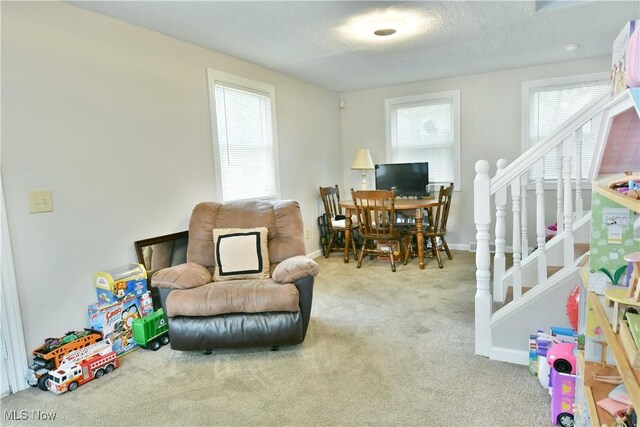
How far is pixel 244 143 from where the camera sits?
396cm

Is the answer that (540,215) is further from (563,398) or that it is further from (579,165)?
(563,398)

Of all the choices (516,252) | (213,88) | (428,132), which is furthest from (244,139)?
(516,252)

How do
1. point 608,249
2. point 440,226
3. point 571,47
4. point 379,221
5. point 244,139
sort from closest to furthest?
1. point 608,249
2. point 571,47
3. point 244,139
4. point 379,221
5. point 440,226

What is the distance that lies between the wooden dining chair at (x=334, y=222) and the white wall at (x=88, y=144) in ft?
5.83

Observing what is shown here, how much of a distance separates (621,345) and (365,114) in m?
4.89

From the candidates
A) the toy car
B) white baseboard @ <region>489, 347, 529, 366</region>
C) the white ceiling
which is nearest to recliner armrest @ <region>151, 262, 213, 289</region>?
the white ceiling

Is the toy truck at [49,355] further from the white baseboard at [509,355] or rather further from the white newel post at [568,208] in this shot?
the white newel post at [568,208]

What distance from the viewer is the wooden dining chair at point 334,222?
16.0 feet

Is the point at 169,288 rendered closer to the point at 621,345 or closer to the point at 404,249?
the point at 621,345

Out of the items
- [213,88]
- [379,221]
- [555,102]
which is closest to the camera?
[213,88]

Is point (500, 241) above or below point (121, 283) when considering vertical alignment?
above

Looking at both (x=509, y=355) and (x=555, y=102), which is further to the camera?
(x=555, y=102)

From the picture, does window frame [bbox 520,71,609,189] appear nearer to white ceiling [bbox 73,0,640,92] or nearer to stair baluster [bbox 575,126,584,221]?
white ceiling [bbox 73,0,640,92]

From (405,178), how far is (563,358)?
3.42m
